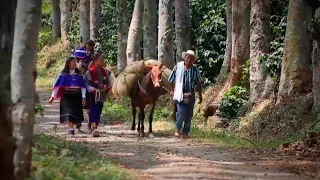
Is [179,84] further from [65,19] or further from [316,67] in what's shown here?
[65,19]

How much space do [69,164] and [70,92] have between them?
6296 mm

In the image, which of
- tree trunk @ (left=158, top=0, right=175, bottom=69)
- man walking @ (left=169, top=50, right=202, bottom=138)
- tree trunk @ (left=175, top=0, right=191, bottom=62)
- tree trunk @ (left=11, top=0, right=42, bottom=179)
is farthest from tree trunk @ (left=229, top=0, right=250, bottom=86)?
tree trunk @ (left=11, top=0, right=42, bottom=179)

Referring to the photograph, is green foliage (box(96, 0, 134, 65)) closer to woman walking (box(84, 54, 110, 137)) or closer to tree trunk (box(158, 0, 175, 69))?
tree trunk (box(158, 0, 175, 69))

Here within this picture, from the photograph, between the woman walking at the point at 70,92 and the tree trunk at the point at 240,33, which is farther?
the tree trunk at the point at 240,33

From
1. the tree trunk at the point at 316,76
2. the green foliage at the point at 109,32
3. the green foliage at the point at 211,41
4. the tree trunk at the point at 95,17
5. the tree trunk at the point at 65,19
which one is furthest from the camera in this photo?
the tree trunk at the point at 65,19

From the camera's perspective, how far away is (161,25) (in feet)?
73.0

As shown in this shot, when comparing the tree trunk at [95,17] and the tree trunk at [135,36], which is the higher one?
the tree trunk at [95,17]

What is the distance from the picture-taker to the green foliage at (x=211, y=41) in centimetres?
2509

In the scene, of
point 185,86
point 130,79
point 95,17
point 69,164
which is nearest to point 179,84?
point 185,86

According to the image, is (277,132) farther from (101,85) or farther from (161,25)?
(161,25)

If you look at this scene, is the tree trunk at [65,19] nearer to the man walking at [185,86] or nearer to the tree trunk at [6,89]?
the man walking at [185,86]

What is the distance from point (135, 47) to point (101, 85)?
8934mm

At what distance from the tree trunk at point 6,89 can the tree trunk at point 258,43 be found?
10.6 m

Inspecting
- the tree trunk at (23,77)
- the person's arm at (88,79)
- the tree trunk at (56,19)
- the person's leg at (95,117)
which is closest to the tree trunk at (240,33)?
the person's leg at (95,117)
